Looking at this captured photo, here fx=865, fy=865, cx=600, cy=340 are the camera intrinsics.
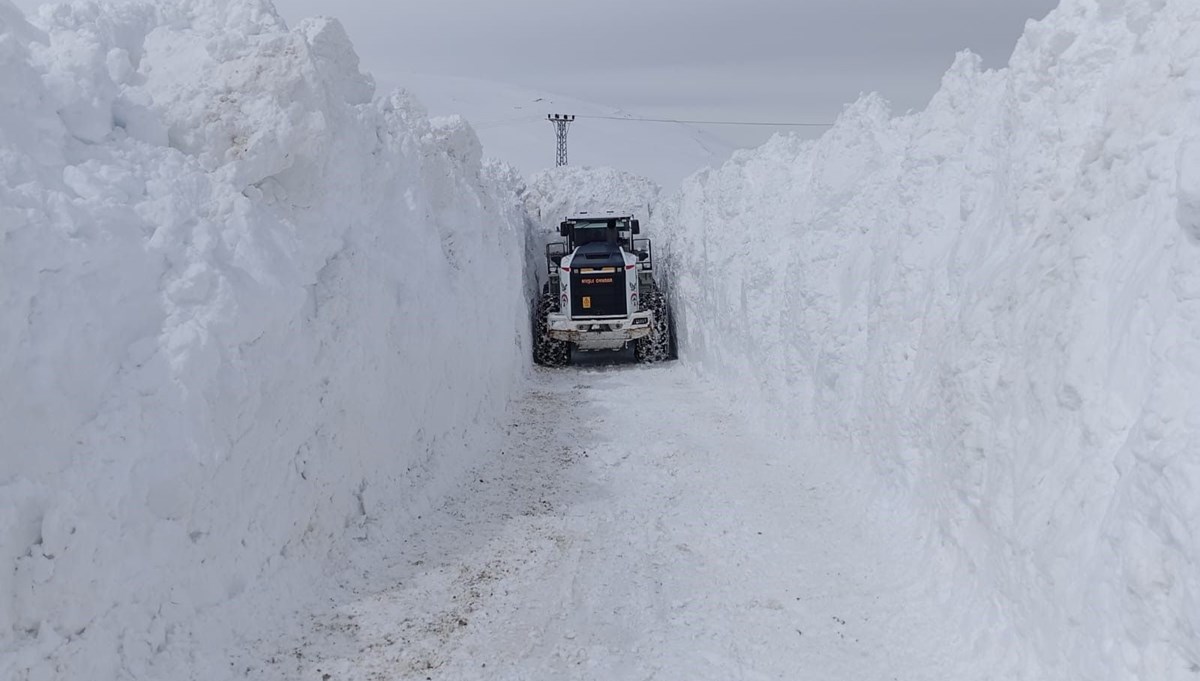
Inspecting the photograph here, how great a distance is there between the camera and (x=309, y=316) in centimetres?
760

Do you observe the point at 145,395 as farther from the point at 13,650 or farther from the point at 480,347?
the point at 480,347

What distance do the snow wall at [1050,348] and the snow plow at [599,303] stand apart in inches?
355

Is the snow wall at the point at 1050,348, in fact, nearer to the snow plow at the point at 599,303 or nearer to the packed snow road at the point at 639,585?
the packed snow road at the point at 639,585

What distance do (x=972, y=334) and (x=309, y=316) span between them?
552cm

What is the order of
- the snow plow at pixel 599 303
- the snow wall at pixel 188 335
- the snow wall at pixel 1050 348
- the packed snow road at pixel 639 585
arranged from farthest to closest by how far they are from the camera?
the snow plow at pixel 599 303 → the packed snow road at pixel 639 585 → the snow wall at pixel 188 335 → the snow wall at pixel 1050 348

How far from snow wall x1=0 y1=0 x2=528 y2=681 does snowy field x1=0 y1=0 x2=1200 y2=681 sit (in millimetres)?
28

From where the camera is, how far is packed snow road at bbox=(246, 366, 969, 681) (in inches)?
225

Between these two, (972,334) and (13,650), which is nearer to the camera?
(13,650)

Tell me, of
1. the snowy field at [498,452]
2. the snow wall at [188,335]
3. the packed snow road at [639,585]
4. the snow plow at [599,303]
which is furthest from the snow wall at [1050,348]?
the snow plow at [599,303]

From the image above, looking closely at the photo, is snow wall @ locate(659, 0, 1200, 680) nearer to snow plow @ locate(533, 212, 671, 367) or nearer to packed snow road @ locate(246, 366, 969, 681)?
packed snow road @ locate(246, 366, 969, 681)

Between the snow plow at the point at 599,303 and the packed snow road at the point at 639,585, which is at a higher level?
the snow plow at the point at 599,303

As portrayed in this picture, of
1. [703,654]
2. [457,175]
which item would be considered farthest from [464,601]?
[457,175]

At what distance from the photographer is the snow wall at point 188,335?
4.82 metres

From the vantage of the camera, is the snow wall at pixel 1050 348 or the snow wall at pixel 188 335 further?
the snow wall at pixel 188 335
